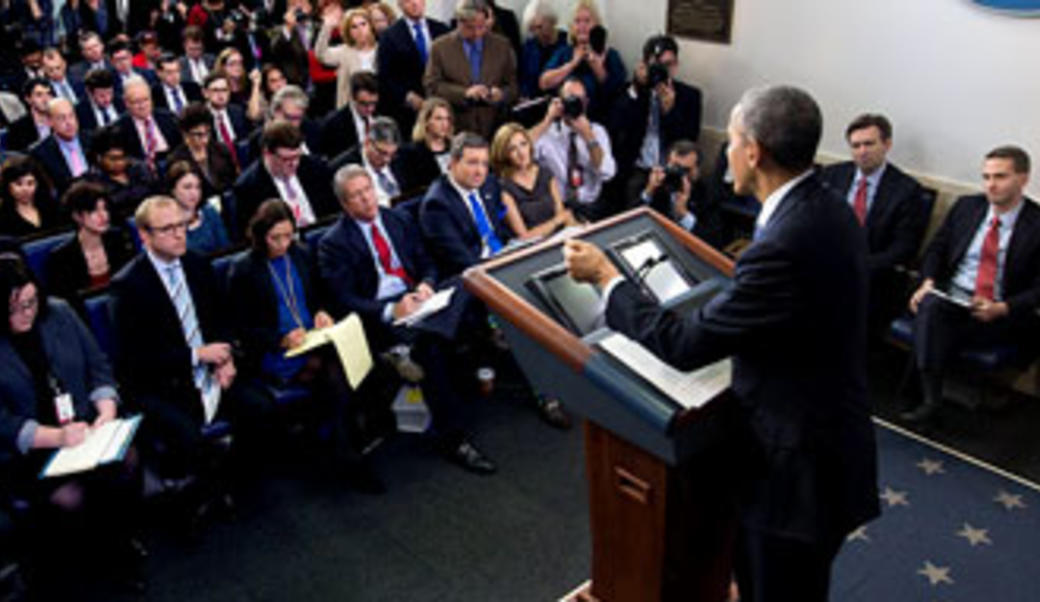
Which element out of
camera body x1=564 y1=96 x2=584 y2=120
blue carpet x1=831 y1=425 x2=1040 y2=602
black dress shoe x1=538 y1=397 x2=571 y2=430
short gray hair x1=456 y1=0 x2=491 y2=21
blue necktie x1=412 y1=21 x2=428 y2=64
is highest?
short gray hair x1=456 y1=0 x2=491 y2=21

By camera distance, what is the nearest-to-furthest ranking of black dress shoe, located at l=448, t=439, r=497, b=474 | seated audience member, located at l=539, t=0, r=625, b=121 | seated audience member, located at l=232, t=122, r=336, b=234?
black dress shoe, located at l=448, t=439, r=497, b=474
seated audience member, located at l=232, t=122, r=336, b=234
seated audience member, located at l=539, t=0, r=625, b=121

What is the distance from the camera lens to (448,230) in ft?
13.7

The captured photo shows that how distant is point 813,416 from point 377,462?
7.80 feet

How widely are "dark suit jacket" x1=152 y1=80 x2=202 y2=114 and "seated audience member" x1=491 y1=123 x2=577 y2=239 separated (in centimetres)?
266

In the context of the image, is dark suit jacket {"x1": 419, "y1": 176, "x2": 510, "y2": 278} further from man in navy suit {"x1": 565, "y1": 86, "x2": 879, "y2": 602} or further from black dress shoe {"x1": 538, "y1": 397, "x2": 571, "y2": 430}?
man in navy suit {"x1": 565, "y1": 86, "x2": 879, "y2": 602}

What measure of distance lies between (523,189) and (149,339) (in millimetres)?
2018

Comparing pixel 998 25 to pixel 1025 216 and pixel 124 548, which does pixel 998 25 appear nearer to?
pixel 1025 216

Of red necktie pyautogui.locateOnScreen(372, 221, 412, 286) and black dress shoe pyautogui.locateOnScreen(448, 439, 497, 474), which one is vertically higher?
red necktie pyautogui.locateOnScreen(372, 221, 412, 286)

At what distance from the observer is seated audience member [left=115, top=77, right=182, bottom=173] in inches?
207

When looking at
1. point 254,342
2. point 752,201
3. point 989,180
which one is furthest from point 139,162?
point 989,180

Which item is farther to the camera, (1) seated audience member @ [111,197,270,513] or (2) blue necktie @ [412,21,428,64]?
(2) blue necktie @ [412,21,428,64]

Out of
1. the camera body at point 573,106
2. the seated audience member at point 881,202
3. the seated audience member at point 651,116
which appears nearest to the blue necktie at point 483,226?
the camera body at point 573,106

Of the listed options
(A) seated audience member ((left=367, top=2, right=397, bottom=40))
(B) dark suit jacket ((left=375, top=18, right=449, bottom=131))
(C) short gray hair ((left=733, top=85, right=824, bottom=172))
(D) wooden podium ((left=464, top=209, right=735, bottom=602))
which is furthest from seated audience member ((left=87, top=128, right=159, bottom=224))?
(C) short gray hair ((left=733, top=85, right=824, bottom=172))

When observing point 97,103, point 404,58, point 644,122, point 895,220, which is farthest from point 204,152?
point 895,220
